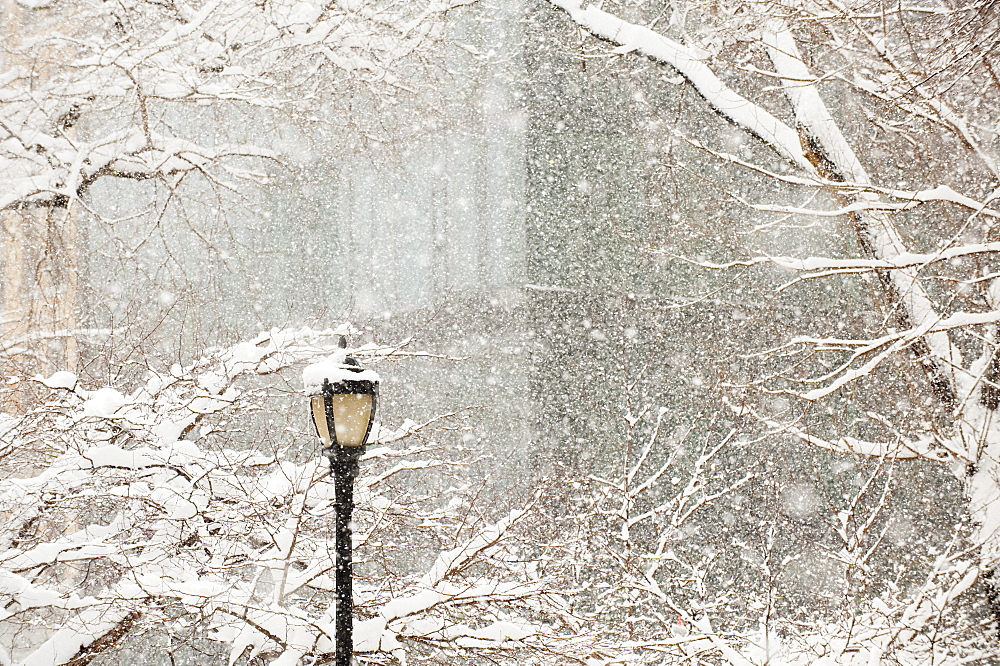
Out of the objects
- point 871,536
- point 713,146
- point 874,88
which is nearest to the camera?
point 874,88

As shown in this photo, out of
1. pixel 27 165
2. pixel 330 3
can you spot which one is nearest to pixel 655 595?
pixel 330 3

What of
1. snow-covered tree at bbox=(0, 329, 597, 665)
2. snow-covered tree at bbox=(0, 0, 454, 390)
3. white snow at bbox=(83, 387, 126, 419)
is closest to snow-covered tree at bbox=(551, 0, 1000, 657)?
snow-covered tree at bbox=(0, 0, 454, 390)

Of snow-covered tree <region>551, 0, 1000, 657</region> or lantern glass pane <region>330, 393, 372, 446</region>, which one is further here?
snow-covered tree <region>551, 0, 1000, 657</region>

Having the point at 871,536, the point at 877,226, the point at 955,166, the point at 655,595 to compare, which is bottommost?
the point at 871,536

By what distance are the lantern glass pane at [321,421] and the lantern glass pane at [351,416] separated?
0.07 meters

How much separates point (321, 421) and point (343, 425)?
150 mm

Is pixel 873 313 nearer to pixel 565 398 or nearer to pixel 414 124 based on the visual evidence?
pixel 565 398

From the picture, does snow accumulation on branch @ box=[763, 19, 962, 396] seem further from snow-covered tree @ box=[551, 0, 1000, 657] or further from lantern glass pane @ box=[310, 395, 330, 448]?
lantern glass pane @ box=[310, 395, 330, 448]

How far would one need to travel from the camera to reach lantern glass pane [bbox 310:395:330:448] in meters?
5.50

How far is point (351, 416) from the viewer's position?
18.0ft

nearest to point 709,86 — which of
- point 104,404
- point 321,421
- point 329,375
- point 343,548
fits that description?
point 329,375

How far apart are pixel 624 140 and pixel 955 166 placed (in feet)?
23.3

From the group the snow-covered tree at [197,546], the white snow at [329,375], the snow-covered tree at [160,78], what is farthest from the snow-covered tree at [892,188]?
the white snow at [329,375]

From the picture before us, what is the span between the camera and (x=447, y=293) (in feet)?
55.9
